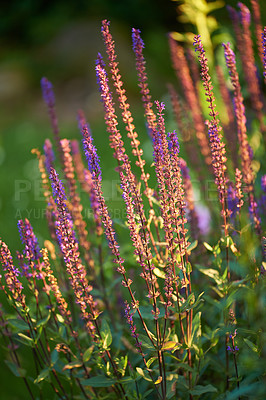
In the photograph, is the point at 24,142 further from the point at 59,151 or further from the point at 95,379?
the point at 95,379

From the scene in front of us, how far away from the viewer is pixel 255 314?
79.3 inches

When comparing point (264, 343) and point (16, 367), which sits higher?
point (264, 343)

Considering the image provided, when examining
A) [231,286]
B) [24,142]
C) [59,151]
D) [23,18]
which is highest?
[23,18]

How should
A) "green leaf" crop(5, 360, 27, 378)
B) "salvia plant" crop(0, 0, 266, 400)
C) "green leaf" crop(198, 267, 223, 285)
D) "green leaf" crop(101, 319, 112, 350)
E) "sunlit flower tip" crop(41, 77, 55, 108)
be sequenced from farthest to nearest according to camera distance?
"sunlit flower tip" crop(41, 77, 55, 108) → "green leaf" crop(5, 360, 27, 378) → "green leaf" crop(198, 267, 223, 285) → "green leaf" crop(101, 319, 112, 350) → "salvia plant" crop(0, 0, 266, 400)

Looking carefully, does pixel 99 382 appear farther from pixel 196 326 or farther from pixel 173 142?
pixel 173 142

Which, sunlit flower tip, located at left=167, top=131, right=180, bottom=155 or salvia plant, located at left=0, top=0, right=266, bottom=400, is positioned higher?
sunlit flower tip, located at left=167, top=131, right=180, bottom=155

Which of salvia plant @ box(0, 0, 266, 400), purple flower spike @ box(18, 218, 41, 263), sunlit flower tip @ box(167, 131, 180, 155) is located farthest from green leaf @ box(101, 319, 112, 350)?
sunlit flower tip @ box(167, 131, 180, 155)

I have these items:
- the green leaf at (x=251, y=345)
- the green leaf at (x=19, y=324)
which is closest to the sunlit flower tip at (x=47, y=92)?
the green leaf at (x=19, y=324)

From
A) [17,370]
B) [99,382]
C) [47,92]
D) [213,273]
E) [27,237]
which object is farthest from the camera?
[47,92]

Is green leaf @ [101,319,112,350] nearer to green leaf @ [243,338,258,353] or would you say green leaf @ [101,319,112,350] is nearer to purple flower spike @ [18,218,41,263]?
purple flower spike @ [18,218,41,263]

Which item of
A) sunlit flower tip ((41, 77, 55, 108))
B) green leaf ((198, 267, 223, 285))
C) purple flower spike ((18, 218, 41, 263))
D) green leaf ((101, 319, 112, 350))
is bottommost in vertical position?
green leaf ((101, 319, 112, 350))

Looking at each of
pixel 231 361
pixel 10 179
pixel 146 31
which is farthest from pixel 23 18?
pixel 231 361

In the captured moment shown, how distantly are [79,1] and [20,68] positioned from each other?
11.0 feet

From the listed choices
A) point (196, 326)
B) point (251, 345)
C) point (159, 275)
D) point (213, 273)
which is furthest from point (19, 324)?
point (251, 345)
